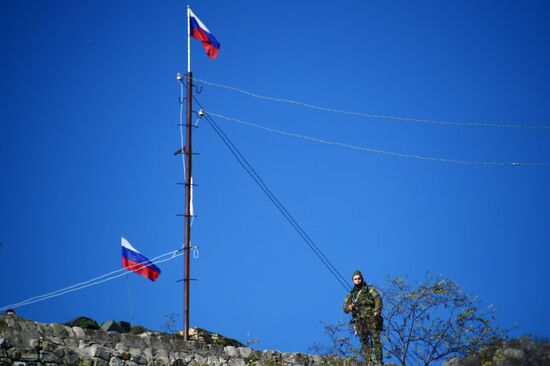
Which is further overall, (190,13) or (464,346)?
(190,13)

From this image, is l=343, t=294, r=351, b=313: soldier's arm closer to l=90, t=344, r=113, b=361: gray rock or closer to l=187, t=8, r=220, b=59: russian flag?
l=90, t=344, r=113, b=361: gray rock

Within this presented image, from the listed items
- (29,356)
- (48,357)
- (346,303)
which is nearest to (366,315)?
(346,303)

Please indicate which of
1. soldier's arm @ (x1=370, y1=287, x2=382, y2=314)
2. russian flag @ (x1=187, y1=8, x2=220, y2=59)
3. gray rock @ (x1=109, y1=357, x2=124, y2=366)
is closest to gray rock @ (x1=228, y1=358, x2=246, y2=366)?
gray rock @ (x1=109, y1=357, x2=124, y2=366)

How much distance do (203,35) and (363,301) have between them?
1153cm

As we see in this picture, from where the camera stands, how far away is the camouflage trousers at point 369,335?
85.0 feet

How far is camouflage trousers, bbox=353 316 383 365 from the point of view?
2591 cm

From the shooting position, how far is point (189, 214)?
2823cm

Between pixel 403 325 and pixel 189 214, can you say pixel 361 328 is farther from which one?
pixel 189 214

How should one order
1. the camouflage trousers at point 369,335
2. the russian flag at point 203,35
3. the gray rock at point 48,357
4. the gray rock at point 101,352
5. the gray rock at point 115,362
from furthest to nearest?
the russian flag at point 203,35, the camouflage trousers at point 369,335, the gray rock at point 115,362, the gray rock at point 101,352, the gray rock at point 48,357

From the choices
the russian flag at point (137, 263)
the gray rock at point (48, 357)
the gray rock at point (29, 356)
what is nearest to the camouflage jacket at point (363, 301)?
the russian flag at point (137, 263)

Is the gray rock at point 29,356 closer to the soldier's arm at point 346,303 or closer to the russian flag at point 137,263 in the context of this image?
the russian flag at point 137,263

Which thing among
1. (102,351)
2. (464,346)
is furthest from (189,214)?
(464,346)

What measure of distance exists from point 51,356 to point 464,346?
38.4ft

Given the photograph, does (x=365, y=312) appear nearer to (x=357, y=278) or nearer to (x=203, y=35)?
(x=357, y=278)
